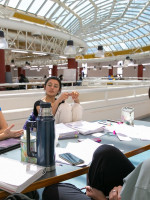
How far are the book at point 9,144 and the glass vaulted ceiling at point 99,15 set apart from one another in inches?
367

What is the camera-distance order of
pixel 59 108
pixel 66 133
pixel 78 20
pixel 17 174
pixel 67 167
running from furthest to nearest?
pixel 78 20
pixel 59 108
pixel 66 133
pixel 67 167
pixel 17 174

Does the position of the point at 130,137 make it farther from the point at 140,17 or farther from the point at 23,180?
the point at 140,17

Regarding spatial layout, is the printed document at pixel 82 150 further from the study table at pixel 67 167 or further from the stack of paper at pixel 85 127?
the stack of paper at pixel 85 127

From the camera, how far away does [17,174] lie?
3.90 ft

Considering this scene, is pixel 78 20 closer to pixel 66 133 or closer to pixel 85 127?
pixel 85 127

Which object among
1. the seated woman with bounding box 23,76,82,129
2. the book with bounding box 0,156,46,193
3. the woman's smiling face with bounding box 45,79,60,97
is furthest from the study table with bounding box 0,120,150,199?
the woman's smiling face with bounding box 45,79,60,97

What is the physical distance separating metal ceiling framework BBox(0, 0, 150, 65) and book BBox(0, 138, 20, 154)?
8693mm

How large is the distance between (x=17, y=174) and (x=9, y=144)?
58 centimetres

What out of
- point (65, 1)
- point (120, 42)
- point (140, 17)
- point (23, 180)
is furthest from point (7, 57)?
point (23, 180)

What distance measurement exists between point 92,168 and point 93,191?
0.16 m

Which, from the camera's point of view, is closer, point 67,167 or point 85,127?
point 67,167

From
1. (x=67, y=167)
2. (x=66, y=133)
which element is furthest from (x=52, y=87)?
(x=67, y=167)

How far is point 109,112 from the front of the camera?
5496 millimetres

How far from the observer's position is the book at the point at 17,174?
109cm
